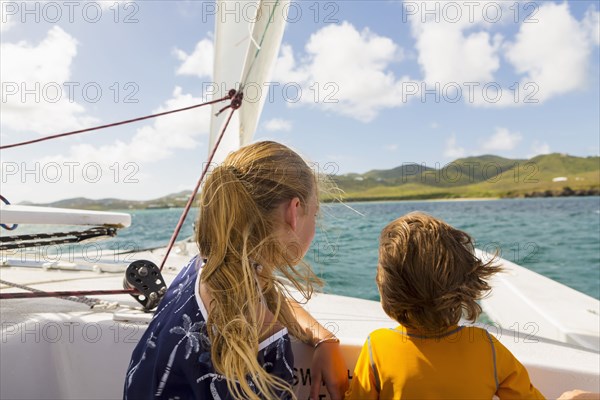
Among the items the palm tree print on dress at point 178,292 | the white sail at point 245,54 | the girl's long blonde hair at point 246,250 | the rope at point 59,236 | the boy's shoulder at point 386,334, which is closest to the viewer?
the girl's long blonde hair at point 246,250

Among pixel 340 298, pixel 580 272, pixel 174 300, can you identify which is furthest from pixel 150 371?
pixel 580 272

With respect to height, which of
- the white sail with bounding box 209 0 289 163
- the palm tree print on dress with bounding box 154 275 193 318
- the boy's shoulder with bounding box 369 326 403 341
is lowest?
the boy's shoulder with bounding box 369 326 403 341

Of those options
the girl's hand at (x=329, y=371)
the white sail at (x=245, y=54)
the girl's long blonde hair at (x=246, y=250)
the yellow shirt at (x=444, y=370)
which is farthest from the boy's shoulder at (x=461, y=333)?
the white sail at (x=245, y=54)

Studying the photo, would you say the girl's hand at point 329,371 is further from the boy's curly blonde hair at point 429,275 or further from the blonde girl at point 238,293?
the boy's curly blonde hair at point 429,275

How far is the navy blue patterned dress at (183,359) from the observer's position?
733 mm

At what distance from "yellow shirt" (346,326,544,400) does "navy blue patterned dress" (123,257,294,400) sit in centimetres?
23

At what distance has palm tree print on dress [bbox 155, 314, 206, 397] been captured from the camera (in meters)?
0.73

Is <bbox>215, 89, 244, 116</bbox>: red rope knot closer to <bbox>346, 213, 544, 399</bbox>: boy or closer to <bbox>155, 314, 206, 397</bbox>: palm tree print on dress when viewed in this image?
<bbox>346, 213, 544, 399</bbox>: boy

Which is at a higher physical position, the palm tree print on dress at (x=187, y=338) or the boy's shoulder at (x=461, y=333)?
the palm tree print on dress at (x=187, y=338)

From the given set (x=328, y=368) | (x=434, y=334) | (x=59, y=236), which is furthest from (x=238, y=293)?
(x=59, y=236)

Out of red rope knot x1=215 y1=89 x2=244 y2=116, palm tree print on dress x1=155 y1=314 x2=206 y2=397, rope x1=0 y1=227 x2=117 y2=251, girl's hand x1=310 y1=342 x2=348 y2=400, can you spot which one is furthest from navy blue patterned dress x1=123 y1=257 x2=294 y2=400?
red rope knot x1=215 y1=89 x2=244 y2=116

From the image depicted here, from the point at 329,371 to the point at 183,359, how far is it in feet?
1.21

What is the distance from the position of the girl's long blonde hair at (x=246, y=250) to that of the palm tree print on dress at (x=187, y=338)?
3 cm

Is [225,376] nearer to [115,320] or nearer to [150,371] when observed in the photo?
[150,371]
